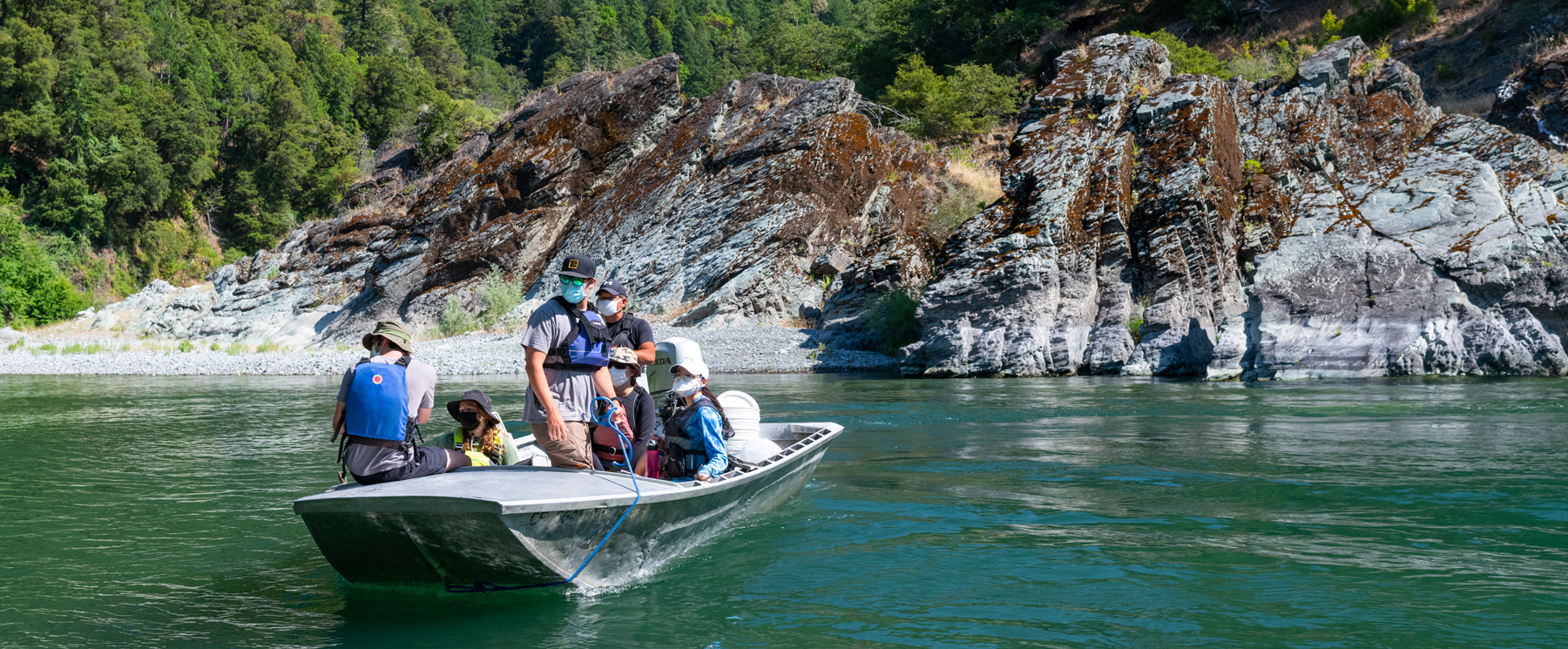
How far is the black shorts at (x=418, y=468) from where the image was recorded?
5.12 m

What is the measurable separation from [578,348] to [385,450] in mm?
1173

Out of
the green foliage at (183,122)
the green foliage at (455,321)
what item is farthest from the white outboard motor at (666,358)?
the green foliage at (183,122)

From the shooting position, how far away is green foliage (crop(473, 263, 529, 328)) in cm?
3030

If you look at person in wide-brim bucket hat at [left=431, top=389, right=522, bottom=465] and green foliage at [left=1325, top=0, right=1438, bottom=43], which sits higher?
green foliage at [left=1325, top=0, right=1438, bottom=43]

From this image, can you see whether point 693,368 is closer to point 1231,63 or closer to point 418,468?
point 418,468

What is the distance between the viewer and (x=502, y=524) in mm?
4461

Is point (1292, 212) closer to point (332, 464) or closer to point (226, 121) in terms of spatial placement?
point (332, 464)

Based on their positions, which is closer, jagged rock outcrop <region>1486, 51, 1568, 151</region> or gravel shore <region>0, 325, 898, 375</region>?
gravel shore <region>0, 325, 898, 375</region>

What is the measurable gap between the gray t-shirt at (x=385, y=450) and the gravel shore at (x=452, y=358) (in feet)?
54.7

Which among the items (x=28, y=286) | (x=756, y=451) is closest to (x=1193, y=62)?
(x=756, y=451)

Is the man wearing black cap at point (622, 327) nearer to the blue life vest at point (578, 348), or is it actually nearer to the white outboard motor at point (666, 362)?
the blue life vest at point (578, 348)

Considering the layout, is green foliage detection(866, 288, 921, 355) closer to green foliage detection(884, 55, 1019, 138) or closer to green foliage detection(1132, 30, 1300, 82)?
green foliage detection(1132, 30, 1300, 82)

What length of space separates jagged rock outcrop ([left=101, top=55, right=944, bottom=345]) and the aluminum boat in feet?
70.9

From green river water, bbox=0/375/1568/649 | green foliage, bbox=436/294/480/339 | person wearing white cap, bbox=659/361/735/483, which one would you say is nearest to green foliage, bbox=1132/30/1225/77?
green river water, bbox=0/375/1568/649
